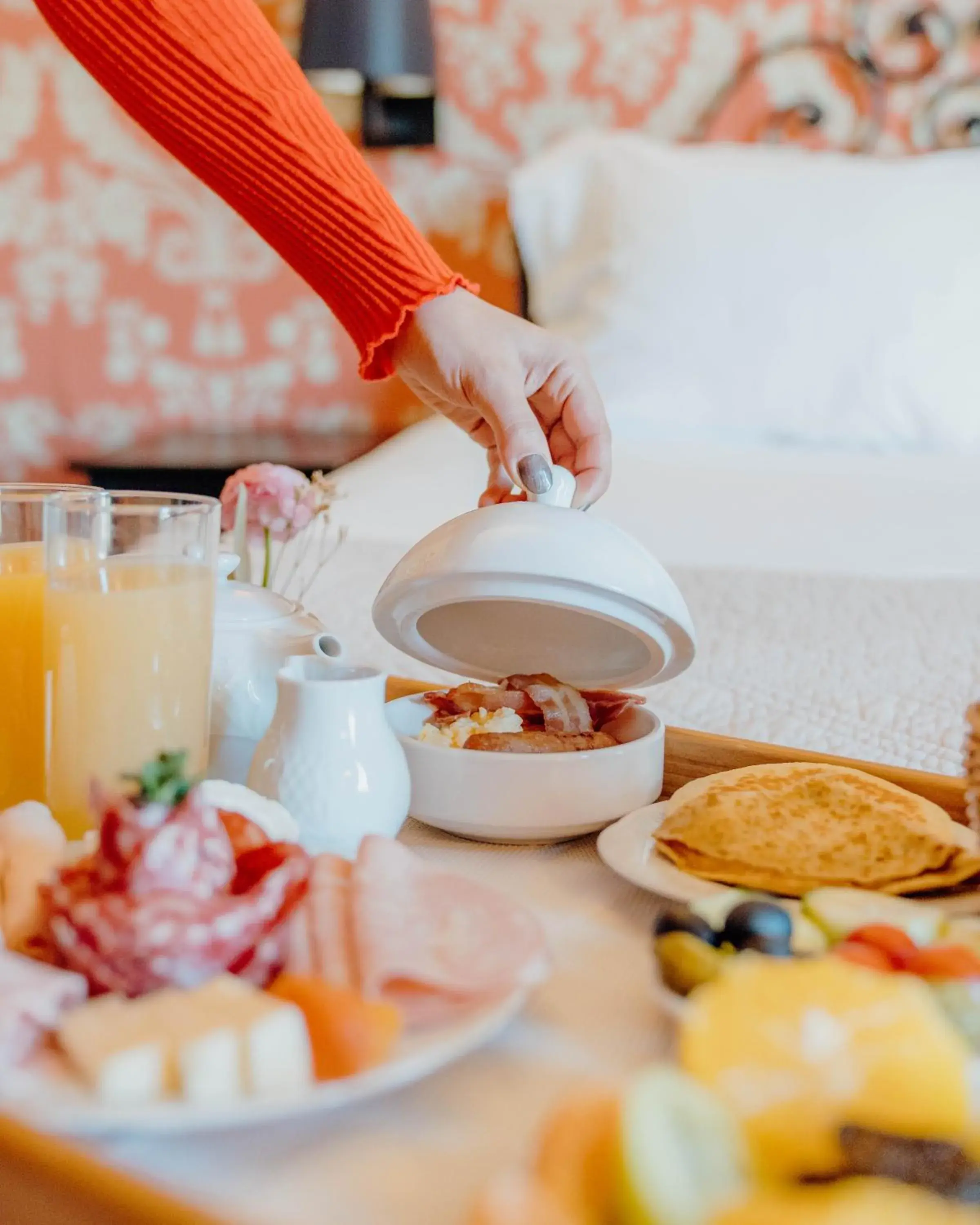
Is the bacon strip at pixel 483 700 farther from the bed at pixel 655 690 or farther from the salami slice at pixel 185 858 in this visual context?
the salami slice at pixel 185 858

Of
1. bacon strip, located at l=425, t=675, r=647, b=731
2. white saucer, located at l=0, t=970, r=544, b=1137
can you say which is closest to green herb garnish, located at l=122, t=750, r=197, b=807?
white saucer, located at l=0, t=970, r=544, b=1137

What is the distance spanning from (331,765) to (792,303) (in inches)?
71.8

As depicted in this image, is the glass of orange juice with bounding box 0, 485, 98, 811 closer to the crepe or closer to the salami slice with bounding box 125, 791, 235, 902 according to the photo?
the salami slice with bounding box 125, 791, 235, 902

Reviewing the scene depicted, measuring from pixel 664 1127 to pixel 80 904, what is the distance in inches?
11.1

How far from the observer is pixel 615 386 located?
238 centimetres

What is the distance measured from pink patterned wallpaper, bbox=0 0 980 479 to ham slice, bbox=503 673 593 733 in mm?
2261

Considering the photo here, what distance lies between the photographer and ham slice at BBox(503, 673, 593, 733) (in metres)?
0.85

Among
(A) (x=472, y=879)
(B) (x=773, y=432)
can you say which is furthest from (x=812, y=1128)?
(B) (x=773, y=432)

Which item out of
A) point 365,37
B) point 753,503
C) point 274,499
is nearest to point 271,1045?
point 274,499

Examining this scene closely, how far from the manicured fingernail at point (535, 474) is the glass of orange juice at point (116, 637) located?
0.23 m

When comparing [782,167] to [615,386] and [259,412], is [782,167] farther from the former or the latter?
[259,412]

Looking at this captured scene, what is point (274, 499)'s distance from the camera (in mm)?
1019

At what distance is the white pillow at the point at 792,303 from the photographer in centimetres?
225

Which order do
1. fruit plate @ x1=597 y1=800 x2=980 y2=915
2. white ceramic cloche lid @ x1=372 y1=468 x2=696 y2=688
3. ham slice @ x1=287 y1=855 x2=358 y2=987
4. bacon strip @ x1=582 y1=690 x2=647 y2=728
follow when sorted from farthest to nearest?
bacon strip @ x1=582 y1=690 x2=647 y2=728
white ceramic cloche lid @ x1=372 y1=468 x2=696 y2=688
fruit plate @ x1=597 y1=800 x2=980 y2=915
ham slice @ x1=287 y1=855 x2=358 y2=987
